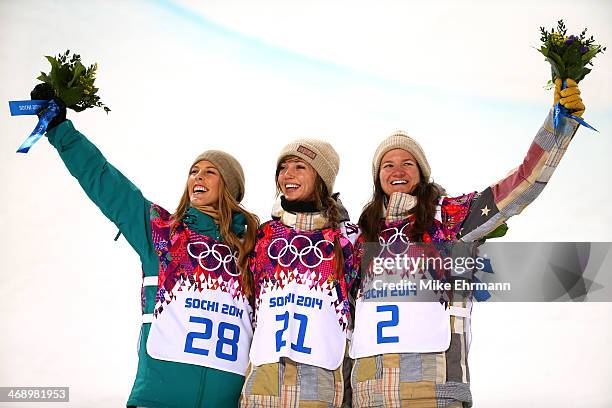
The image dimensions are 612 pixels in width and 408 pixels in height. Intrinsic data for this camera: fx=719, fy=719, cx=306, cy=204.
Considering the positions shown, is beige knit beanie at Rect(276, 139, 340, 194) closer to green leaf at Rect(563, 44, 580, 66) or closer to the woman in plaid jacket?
the woman in plaid jacket

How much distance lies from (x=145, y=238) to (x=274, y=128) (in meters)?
1.56

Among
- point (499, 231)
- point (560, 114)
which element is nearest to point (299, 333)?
point (499, 231)

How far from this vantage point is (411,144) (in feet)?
8.38

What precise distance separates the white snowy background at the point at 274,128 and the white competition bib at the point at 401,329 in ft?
3.77

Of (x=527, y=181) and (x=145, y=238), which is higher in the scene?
(x=527, y=181)

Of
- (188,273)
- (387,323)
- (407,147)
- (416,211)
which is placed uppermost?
(407,147)

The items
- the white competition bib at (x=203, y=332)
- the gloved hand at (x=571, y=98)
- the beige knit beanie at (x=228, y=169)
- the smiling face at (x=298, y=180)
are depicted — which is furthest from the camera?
the beige knit beanie at (x=228, y=169)

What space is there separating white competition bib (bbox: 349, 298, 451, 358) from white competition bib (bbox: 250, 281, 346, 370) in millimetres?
84

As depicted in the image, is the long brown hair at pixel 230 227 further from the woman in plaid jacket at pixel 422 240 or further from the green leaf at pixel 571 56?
the green leaf at pixel 571 56

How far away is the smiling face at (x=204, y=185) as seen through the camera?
8.73 feet

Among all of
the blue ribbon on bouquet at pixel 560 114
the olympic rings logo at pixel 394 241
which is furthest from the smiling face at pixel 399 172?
the blue ribbon on bouquet at pixel 560 114

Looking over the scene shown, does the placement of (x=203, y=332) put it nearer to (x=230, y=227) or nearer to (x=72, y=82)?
(x=230, y=227)

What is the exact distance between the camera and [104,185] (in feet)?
8.38

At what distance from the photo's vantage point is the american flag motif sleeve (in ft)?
7.34
